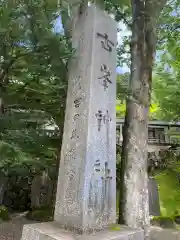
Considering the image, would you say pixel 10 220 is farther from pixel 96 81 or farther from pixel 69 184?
pixel 96 81

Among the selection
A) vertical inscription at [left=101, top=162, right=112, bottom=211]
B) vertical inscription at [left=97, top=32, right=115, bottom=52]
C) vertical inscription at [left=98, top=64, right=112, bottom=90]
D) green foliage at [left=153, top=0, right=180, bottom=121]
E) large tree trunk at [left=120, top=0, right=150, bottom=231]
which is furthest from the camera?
green foliage at [left=153, top=0, right=180, bottom=121]

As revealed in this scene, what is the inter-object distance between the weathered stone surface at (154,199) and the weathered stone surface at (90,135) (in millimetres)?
6257

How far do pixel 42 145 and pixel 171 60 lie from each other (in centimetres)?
Answer: 632

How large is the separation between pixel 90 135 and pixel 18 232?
440cm

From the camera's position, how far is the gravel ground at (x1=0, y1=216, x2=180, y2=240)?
5766 mm

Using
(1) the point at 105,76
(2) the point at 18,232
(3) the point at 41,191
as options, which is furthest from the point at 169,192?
(1) the point at 105,76

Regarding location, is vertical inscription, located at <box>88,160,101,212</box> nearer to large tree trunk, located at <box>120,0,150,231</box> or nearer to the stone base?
the stone base

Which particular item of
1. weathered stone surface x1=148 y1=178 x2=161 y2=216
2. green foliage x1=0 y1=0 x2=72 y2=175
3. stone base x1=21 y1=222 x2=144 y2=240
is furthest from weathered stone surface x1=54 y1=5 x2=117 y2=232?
weathered stone surface x1=148 y1=178 x2=161 y2=216

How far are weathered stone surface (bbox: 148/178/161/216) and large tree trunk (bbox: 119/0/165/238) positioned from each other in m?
5.37

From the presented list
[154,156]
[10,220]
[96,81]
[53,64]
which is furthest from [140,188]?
[154,156]

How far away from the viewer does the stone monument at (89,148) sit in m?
3.05

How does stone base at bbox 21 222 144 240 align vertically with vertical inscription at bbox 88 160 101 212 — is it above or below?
below

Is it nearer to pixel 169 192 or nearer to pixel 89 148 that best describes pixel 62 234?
pixel 89 148

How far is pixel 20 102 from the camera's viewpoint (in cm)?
589
